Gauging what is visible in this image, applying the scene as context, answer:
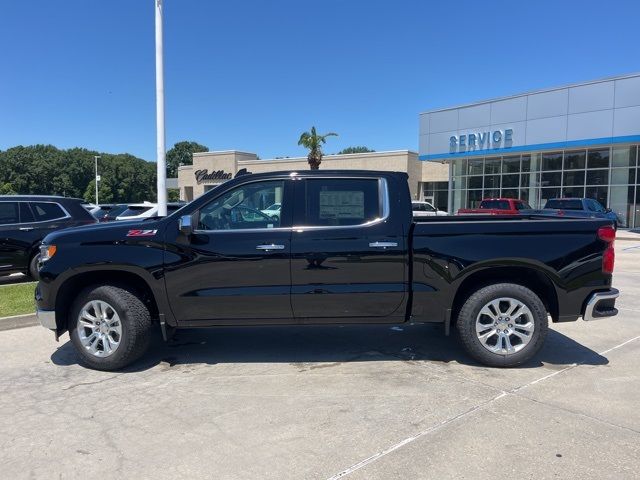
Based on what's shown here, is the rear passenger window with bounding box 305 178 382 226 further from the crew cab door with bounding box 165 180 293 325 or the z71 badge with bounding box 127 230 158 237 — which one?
the z71 badge with bounding box 127 230 158 237

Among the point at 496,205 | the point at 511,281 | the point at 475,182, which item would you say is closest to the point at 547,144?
the point at 475,182

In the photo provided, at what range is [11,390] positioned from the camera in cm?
461

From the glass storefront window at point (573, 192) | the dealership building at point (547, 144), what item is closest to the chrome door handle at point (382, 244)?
the dealership building at point (547, 144)

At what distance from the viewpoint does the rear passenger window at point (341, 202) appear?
5.03 metres

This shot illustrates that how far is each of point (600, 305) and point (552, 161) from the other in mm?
28249

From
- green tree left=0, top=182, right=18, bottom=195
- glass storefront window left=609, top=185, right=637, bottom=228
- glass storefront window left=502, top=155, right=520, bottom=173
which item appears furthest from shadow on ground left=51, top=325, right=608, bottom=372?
green tree left=0, top=182, right=18, bottom=195

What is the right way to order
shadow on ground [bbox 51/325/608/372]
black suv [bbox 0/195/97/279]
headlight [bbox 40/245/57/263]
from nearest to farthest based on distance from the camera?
headlight [bbox 40/245/57/263] → shadow on ground [bbox 51/325/608/372] → black suv [bbox 0/195/97/279]

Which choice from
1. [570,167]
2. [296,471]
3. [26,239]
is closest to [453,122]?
[570,167]

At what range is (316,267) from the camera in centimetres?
491

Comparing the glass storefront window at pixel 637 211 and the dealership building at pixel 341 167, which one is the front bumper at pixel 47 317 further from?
the dealership building at pixel 341 167

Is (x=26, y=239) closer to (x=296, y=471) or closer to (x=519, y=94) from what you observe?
(x=296, y=471)

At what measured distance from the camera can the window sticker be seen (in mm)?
5047

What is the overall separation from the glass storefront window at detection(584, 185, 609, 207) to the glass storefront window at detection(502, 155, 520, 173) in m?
4.44

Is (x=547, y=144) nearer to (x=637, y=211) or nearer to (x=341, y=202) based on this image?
(x=637, y=211)
